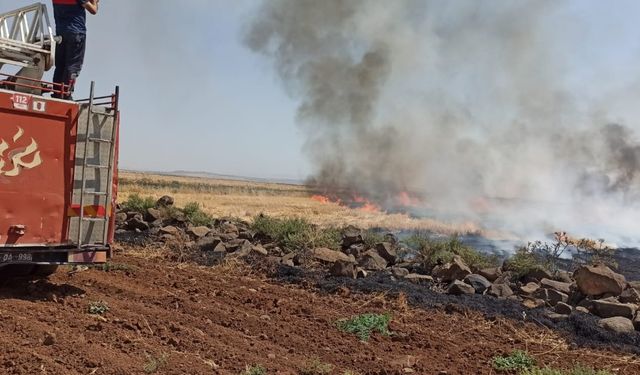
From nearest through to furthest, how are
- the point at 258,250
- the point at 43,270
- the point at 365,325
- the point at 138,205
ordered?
the point at 365,325 < the point at 43,270 < the point at 258,250 < the point at 138,205

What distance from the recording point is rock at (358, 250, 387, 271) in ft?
38.3

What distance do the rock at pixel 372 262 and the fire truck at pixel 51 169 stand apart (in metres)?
5.73

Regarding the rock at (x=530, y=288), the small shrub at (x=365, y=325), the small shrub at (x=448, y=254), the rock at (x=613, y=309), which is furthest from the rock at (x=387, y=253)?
the small shrub at (x=365, y=325)

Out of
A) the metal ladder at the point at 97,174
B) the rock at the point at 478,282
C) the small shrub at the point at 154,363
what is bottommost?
the small shrub at the point at 154,363

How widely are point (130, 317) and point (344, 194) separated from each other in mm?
39787

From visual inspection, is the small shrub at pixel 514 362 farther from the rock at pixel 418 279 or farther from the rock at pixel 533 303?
the rock at pixel 418 279

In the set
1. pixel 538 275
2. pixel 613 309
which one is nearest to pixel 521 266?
pixel 538 275

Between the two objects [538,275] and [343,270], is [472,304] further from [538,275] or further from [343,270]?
[538,275]

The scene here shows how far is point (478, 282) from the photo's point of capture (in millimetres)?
10281

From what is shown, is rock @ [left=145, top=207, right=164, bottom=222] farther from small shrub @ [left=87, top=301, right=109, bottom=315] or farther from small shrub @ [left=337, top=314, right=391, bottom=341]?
small shrub @ [left=337, top=314, right=391, bottom=341]

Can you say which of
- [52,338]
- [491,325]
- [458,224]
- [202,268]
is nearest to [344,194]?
[458,224]

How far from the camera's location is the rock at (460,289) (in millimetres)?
9828

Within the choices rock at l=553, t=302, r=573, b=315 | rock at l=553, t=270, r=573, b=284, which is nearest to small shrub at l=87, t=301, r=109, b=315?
rock at l=553, t=302, r=573, b=315

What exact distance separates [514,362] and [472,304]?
2.68 m
